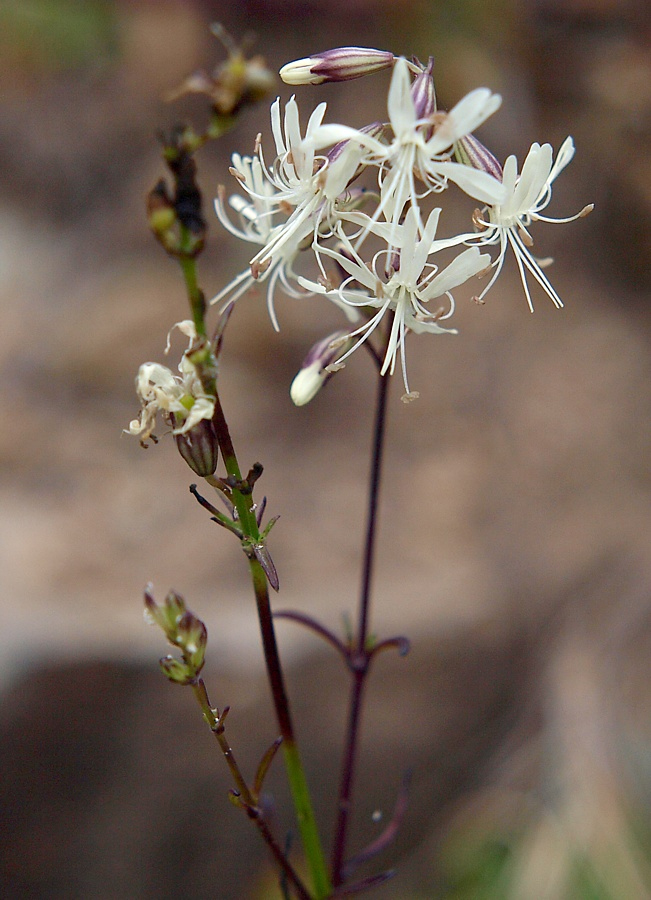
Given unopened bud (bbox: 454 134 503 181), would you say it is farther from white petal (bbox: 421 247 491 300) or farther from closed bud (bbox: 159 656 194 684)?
closed bud (bbox: 159 656 194 684)

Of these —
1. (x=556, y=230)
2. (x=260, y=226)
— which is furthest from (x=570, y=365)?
(x=260, y=226)

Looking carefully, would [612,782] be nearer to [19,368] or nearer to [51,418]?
[51,418]

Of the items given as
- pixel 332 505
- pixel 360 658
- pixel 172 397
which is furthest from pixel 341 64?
pixel 332 505

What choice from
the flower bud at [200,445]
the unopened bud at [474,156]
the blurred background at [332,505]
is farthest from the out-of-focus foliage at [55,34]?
the flower bud at [200,445]

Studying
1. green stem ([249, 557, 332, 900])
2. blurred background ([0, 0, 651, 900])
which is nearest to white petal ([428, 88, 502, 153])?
green stem ([249, 557, 332, 900])

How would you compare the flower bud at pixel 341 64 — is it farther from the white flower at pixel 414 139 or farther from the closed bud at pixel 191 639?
the closed bud at pixel 191 639

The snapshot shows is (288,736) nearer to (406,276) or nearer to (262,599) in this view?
(262,599)
